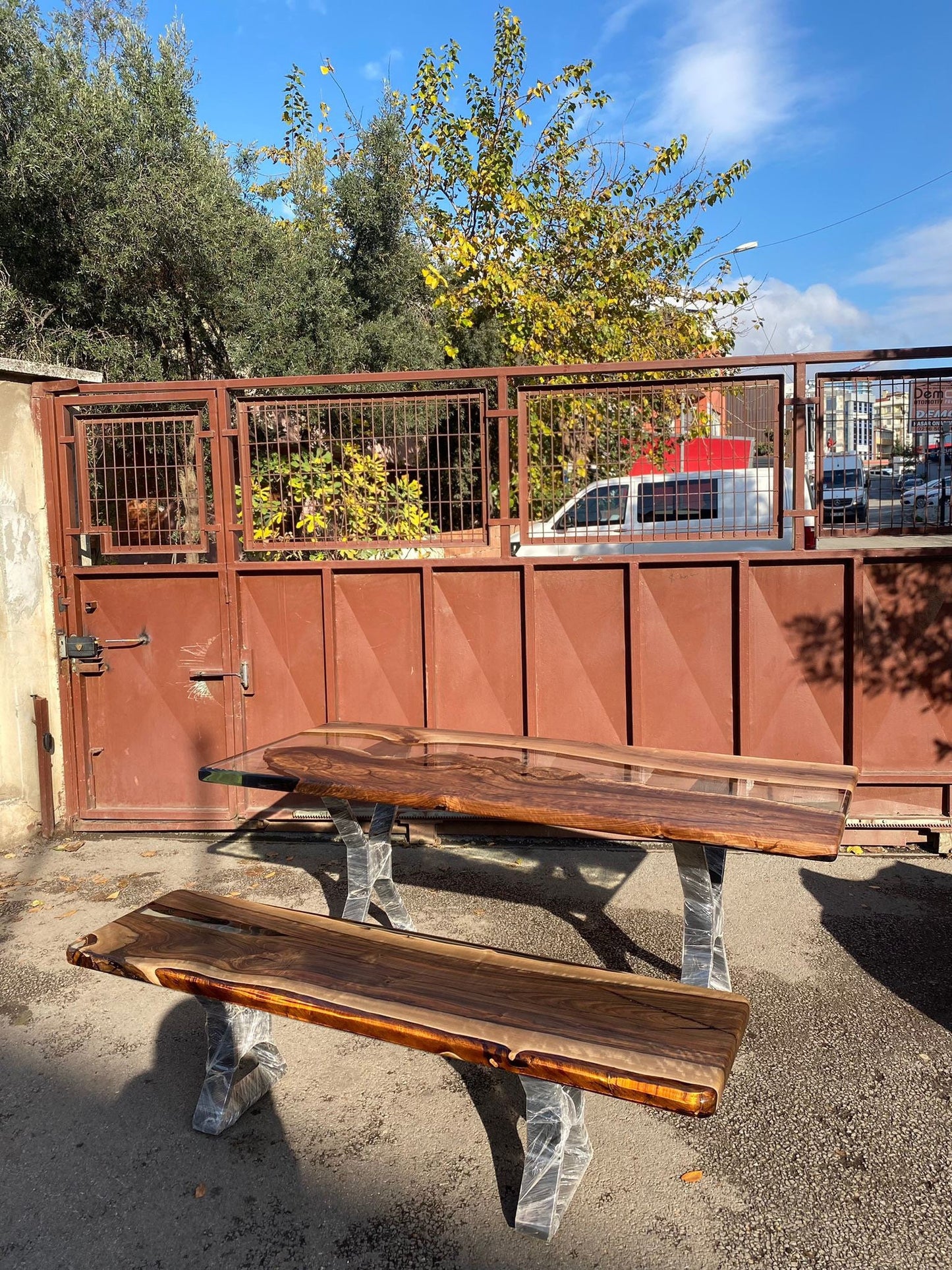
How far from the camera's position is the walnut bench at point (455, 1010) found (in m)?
2.14

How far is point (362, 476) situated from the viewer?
6277 mm

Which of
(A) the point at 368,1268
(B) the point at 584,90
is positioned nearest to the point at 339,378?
(A) the point at 368,1268

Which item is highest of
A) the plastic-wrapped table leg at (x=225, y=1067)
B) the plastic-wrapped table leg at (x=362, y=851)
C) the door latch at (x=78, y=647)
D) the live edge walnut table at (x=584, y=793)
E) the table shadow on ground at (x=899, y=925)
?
the door latch at (x=78, y=647)

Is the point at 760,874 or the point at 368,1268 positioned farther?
the point at 760,874

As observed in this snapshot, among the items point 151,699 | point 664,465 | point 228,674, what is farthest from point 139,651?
point 664,465

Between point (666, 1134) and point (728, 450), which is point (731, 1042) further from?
point (728, 450)

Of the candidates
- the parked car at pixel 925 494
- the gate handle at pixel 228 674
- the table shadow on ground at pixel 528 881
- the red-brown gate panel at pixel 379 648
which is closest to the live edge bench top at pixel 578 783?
the table shadow on ground at pixel 528 881

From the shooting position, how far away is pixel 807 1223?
2484 mm

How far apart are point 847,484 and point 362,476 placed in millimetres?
2999

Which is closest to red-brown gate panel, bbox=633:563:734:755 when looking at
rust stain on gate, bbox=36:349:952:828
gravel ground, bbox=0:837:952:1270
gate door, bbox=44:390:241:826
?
rust stain on gate, bbox=36:349:952:828

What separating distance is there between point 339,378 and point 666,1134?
4213mm

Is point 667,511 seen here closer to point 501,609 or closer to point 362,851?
point 501,609

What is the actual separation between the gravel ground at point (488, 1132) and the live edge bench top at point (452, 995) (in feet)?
1.92

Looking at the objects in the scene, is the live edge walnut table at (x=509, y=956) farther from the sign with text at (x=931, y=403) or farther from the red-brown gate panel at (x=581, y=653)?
the sign with text at (x=931, y=403)
